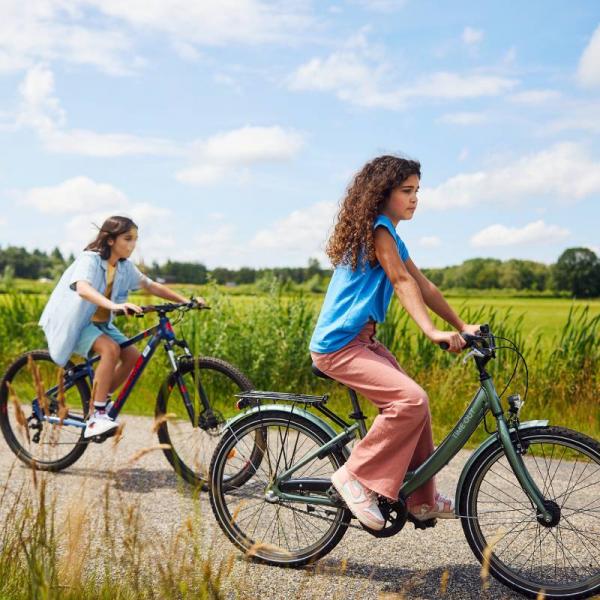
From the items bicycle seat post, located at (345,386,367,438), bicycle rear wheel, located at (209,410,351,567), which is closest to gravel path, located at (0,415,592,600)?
bicycle rear wheel, located at (209,410,351,567)

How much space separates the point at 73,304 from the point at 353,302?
8.60 ft

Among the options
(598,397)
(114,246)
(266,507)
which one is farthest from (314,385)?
(266,507)

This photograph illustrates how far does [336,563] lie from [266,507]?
46 centimetres

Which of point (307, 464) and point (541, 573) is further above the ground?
point (307, 464)

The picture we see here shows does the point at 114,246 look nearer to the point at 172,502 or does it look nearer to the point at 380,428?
the point at 172,502

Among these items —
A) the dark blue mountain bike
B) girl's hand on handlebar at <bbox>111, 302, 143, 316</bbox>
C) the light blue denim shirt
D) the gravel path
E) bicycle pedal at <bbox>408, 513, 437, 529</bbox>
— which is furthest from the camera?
the light blue denim shirt

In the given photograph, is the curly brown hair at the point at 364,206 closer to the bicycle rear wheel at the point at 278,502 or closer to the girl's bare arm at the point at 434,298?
the girl's bare arm at the point at 434,298

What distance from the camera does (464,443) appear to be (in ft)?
11.8

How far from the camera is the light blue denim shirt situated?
5547 millimetres

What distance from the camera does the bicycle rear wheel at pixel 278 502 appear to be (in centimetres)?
395

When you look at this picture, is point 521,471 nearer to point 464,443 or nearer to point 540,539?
point 464,443

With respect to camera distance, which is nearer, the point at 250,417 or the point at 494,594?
the point at 494,594

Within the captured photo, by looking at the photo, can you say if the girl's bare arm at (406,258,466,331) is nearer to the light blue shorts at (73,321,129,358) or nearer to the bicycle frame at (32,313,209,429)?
the bicycle frame at (32,313,209,429)

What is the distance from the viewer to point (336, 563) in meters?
4.07
